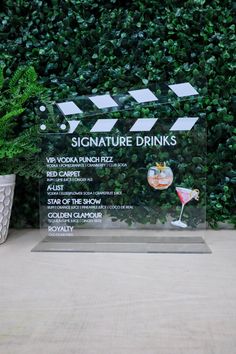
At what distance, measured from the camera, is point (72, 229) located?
2.54 meters

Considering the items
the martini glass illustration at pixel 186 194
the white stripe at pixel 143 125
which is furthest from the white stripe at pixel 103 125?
the martini glass illustration at pixel 186 194

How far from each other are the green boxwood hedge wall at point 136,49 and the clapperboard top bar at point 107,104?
0.15m

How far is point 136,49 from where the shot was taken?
8.70 feet

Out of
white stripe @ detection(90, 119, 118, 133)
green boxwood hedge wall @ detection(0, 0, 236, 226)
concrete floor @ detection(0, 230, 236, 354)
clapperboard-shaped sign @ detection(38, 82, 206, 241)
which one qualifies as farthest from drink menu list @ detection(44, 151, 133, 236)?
green boxwood hedge wall @ detection(0, 0, 236, 226)

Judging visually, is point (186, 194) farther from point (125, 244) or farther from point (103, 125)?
point (103, 125)

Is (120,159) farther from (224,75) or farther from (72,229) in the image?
(224,75)

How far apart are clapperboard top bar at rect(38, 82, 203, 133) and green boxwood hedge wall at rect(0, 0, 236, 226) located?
15cm

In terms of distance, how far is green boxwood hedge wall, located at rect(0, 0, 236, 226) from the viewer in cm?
262

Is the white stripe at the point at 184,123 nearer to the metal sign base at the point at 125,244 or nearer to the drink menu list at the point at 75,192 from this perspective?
the drink menu list at the point at 75,192

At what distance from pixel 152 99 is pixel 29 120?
0.84 meters

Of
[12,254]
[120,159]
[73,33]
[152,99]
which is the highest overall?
[73,33]

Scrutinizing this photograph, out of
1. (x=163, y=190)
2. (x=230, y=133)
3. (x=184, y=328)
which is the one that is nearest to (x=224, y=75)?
(x=230, y=133)

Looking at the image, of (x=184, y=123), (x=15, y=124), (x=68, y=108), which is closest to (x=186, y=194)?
(x=184, y=123)

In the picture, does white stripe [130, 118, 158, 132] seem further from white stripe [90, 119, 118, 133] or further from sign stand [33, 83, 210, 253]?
white stripe [90, 119, 118, 133]
